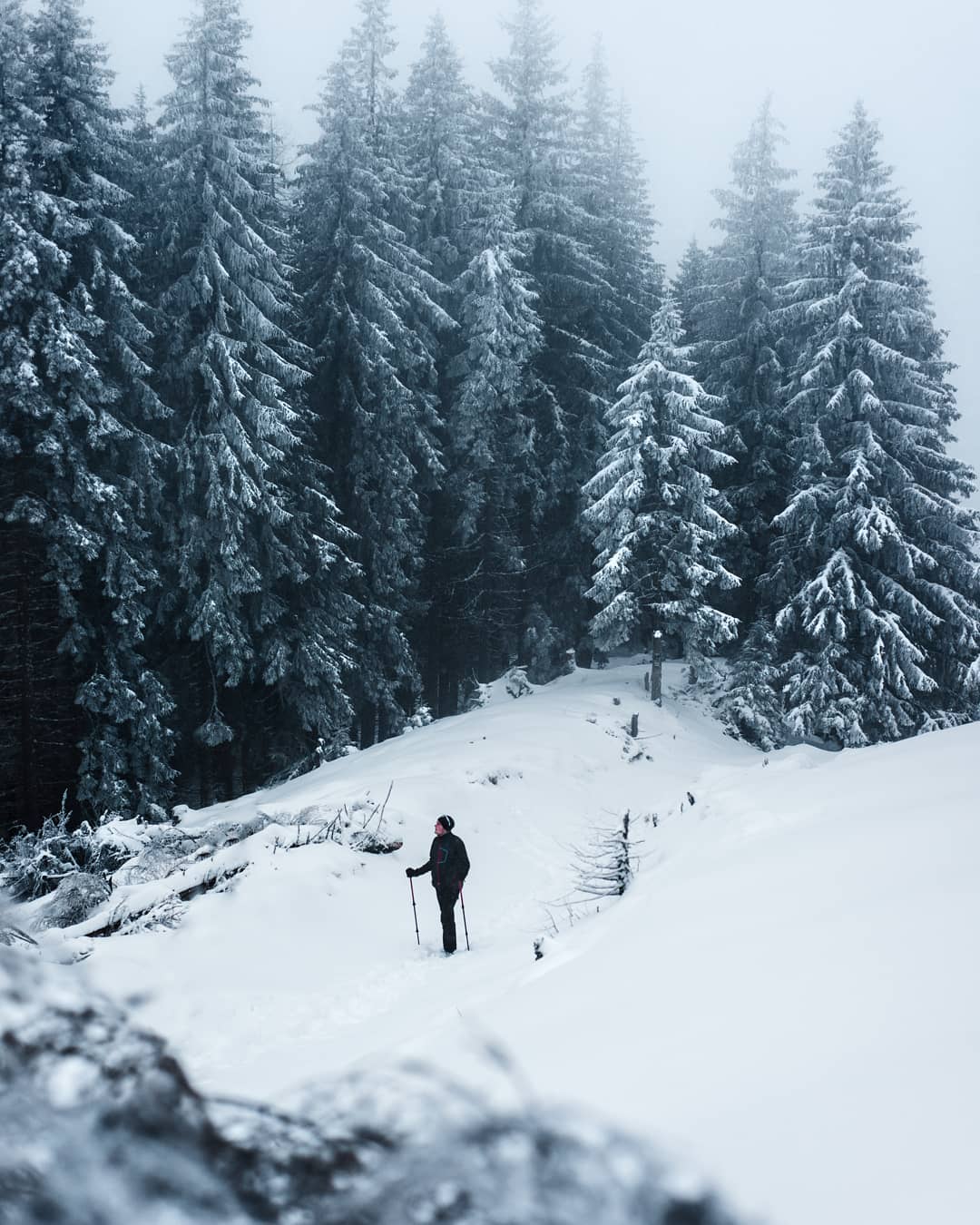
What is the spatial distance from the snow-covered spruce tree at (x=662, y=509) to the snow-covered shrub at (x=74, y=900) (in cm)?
1464

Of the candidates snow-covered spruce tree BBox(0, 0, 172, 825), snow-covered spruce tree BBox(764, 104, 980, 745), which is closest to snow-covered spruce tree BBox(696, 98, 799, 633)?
snow-covered spruce tree BBox(764, 104, 980, 745)

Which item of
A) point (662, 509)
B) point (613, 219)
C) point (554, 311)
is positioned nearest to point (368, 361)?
point (554, 311)

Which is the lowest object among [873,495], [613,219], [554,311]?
[873,495]

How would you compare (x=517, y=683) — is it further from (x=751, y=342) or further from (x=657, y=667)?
(x=751, y=342)

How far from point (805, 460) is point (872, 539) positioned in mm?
2957

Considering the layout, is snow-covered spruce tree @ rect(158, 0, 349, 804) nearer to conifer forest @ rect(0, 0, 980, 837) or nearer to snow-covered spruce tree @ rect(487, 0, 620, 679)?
conifer forest @ rect(0, 0, 980, 837)

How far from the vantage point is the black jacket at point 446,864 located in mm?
8766

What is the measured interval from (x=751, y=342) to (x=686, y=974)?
81.2ft

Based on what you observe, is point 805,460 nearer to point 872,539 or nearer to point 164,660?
point 872,539

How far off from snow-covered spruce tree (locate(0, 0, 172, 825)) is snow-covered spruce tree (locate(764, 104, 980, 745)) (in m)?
15.1

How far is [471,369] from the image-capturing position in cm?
2291

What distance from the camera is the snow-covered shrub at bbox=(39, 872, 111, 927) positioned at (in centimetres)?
885

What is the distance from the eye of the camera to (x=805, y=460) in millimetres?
21141

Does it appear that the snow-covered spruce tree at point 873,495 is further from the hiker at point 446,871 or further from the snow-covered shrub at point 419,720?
the hiker at point 446,871
